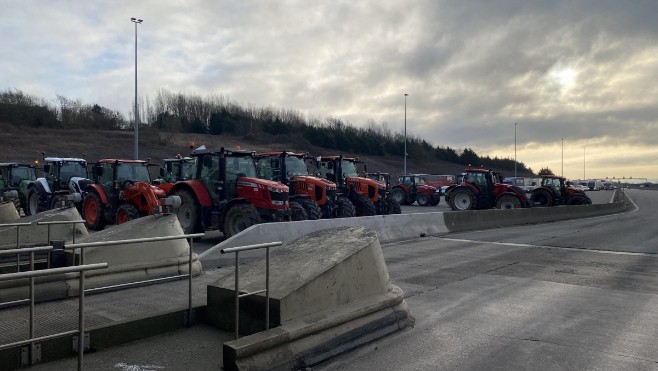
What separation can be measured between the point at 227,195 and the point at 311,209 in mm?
2858

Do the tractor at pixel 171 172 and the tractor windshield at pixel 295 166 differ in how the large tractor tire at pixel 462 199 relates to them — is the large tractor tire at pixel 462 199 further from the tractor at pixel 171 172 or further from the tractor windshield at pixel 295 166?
the tractor at pixel 171 172

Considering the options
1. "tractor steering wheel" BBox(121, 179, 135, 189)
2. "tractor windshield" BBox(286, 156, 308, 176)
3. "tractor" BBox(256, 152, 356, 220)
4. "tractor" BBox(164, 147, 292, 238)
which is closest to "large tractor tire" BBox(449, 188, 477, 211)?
"tractor" BBox(256, 152, 356, 220)

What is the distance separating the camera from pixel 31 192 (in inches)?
753

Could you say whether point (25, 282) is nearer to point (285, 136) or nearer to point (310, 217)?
point (310, 217)

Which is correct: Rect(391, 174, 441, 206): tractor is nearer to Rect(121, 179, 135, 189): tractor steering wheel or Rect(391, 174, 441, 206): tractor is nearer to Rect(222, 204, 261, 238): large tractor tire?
Rect(121, 179, 135, 189): tractor steering wheel

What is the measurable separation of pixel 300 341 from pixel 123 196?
1201 cm

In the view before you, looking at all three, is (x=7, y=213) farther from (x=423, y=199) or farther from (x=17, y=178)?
(x=423, y=199)

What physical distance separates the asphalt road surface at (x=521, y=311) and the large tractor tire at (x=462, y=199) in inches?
563

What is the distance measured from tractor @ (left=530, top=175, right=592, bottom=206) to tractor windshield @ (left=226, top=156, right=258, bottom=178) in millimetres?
22407

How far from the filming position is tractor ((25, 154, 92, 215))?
1752cm

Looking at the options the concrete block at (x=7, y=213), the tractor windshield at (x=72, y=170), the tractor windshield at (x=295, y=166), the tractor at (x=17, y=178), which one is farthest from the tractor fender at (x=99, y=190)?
the tractor at (x=17, y=178)

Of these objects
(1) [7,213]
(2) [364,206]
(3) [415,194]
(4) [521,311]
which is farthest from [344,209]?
(3) [415,194]

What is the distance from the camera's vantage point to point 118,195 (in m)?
15.5

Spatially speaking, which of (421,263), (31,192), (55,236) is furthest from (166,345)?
(31,192)
